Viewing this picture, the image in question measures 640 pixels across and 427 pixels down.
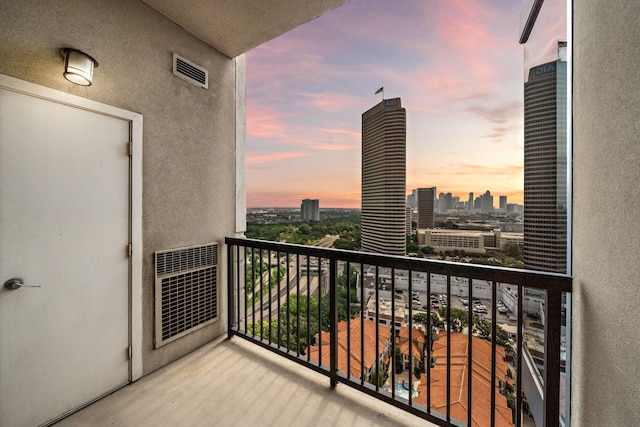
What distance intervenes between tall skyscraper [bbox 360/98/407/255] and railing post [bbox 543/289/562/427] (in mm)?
900

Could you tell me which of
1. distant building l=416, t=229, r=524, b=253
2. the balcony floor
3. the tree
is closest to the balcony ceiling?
distant building l=416, t=229, r=524, b=253

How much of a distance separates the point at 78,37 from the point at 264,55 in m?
1.94

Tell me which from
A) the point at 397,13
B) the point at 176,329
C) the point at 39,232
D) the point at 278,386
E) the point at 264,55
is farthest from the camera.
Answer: the point at 264,55

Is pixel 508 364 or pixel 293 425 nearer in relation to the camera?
pixel 508 364

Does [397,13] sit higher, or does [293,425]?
[397,13]

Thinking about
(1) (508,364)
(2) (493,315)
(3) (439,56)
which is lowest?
(1) (508,364)

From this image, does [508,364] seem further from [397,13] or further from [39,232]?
[397,13]

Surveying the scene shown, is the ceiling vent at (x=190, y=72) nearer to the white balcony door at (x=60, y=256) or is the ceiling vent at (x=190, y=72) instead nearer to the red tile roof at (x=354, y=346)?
the white balcony door at (x=60, y=256)

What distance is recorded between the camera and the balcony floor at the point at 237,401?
156 cm

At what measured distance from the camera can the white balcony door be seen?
1405 mm

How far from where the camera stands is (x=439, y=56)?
2801 millimetres

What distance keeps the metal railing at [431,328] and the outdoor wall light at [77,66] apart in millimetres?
1663

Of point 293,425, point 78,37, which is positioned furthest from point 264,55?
point 293,425

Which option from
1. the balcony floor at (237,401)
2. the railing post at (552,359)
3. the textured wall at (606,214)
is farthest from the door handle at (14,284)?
the railing post at (552,359)
